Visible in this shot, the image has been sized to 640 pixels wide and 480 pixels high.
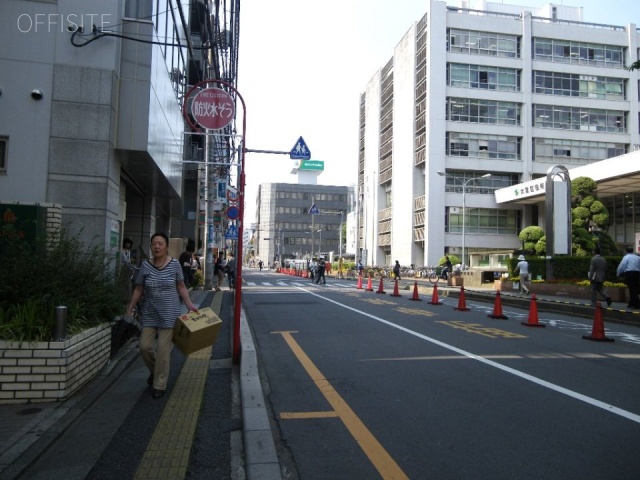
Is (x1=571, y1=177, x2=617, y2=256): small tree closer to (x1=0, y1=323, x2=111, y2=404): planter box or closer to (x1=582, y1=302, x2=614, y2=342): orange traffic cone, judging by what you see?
(x1=582, y1=302, x2=614, y2=342): orange traffic cone

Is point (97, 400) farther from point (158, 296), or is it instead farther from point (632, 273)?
point (632, 273)

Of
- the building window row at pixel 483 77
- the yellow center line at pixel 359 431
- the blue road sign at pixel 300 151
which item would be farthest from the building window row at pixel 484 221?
the yellow center line at pixel 359 431

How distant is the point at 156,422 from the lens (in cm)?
517

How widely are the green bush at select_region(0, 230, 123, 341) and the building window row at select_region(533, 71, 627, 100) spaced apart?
55005 millimetres

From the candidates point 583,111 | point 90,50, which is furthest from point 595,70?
point 90,50

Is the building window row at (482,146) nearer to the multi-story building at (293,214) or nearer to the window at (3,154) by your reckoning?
the window at (3,154)

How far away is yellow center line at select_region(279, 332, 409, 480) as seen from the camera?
4113mm

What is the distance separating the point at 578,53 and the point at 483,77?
1054cm

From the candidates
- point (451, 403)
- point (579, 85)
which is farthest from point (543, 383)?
point (579, 85)

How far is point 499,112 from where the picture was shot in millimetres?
53531

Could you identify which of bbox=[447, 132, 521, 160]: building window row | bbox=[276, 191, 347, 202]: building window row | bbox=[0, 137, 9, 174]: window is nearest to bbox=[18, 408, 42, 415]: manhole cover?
bbox=[0, 137, 9, 174]: window

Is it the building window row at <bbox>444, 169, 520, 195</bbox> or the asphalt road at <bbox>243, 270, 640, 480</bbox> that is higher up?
the building window row at <bbox>444, 169, 520, 195</bbox>

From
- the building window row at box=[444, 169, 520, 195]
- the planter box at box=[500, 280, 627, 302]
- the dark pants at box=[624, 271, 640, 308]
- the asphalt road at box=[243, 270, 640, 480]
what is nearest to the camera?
the asphalt road at box=[243, 270, 640, 480]

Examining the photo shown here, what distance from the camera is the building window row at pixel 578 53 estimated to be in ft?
177
